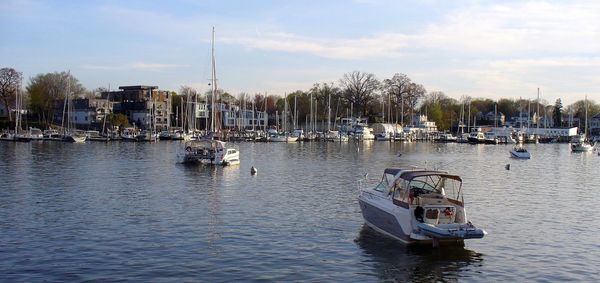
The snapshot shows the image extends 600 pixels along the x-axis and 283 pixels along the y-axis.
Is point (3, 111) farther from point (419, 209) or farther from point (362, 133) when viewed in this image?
point (419, 209)

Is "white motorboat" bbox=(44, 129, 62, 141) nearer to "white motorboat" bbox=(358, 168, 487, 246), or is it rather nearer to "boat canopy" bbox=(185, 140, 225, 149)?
"boat canopy" bbox=(185, 140, 225, 149)

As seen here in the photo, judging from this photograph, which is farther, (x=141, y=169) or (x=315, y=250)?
(x=141, y=169)

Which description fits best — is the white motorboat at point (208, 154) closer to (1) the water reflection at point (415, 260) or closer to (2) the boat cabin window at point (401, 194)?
(1) the water reflection at point (415, 260)

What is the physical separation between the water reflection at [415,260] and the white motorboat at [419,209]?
42 centimetres

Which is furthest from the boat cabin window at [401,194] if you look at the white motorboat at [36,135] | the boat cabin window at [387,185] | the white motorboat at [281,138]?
the white motorboat at [281,138]

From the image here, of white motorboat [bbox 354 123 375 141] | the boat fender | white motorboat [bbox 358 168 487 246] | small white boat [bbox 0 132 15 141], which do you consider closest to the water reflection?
white motorboat [bbox 358 168 487 246]

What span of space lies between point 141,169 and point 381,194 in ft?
129

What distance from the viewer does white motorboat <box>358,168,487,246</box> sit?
24344mm

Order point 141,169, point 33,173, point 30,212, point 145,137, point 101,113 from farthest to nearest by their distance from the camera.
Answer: point 101,113, point 145,137, point 141,169, point 33,173, point 30,212

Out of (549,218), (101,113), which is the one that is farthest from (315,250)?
(101,113)

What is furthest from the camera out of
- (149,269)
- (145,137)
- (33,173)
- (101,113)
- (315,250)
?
(101,113)

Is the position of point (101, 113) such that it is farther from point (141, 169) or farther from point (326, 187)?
point (326, 187)

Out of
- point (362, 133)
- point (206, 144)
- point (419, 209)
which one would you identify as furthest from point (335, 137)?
point (419, 209)

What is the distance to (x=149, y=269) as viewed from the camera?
21.9m
